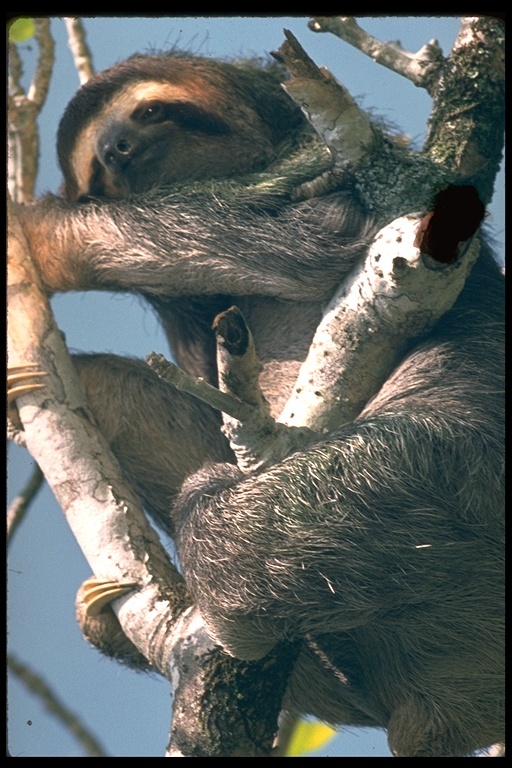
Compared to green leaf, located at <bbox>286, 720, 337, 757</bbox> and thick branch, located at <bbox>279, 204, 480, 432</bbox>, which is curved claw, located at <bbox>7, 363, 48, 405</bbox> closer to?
thick branch, located at <bbox>279, 204, 480, 432</bbox>

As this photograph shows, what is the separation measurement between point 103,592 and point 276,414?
1.66m

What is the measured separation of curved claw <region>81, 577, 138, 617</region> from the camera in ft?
17.3

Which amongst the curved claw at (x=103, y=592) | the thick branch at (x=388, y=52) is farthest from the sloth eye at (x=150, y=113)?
the curved claw at (x=103, y=592)

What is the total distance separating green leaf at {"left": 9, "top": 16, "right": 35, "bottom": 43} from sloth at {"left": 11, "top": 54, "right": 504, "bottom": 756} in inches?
37.2

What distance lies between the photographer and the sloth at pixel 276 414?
4.84 metres

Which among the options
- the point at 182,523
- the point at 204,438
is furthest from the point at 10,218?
the point at 182,523

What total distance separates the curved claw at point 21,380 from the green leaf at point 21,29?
6.04 ft

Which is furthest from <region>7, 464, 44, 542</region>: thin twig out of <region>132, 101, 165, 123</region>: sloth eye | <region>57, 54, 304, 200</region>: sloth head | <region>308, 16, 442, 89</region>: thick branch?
<region>308, 16, 442, 89</region>: thick branch

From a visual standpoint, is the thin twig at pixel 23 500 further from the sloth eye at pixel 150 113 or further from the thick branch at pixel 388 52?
the thick branch at pixel 388 52

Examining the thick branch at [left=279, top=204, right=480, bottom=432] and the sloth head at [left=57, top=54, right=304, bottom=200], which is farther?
the sloth head at [left=57, top=54, right=304, bottom=200]

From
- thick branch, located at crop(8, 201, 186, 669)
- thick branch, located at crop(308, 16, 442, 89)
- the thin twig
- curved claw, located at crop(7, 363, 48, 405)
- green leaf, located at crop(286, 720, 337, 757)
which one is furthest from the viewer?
the thin twig

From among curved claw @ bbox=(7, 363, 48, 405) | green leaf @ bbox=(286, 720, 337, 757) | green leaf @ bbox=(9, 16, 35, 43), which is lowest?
green leaf @ bbox=(286, 720, 337, 757)

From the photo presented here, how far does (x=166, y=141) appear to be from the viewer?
654cm

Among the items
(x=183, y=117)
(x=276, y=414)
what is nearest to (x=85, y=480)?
(x=276, y=414)
